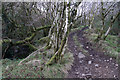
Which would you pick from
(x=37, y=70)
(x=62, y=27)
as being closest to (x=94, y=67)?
(x=62, y=27)

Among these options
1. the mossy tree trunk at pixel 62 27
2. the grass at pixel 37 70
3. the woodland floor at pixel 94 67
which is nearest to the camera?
the grass at pixel 37 70

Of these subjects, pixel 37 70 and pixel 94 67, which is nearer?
pixel 37 70

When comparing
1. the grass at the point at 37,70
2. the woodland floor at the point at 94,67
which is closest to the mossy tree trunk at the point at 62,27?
the grass at the point at 37,70

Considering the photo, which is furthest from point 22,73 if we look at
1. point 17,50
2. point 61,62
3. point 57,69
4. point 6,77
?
point 17,50

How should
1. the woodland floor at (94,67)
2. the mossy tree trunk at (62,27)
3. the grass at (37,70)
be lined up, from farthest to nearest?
the woodland floor at (94,67) → the mossy tree trunk at (62,27) → the grass at (37,70)

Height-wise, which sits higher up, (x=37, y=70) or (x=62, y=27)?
(x=62, y=27)

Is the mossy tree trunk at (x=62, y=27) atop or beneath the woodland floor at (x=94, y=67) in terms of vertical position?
atop

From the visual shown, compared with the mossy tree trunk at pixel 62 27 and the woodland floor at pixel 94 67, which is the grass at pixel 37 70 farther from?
the woodland floor at pixel 94 67

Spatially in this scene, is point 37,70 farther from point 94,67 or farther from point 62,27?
point 94,67

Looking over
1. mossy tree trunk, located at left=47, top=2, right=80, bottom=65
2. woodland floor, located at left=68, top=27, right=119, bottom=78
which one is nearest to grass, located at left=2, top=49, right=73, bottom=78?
mossy tree trunk, located at left=47, top=2, right=80, bottom=65

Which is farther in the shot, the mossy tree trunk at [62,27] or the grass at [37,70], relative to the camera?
the mossy tree trunk at [62,27]

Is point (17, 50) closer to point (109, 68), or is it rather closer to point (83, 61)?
point (83, 61)

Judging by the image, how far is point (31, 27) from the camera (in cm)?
888

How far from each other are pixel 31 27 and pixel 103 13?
7531mm
